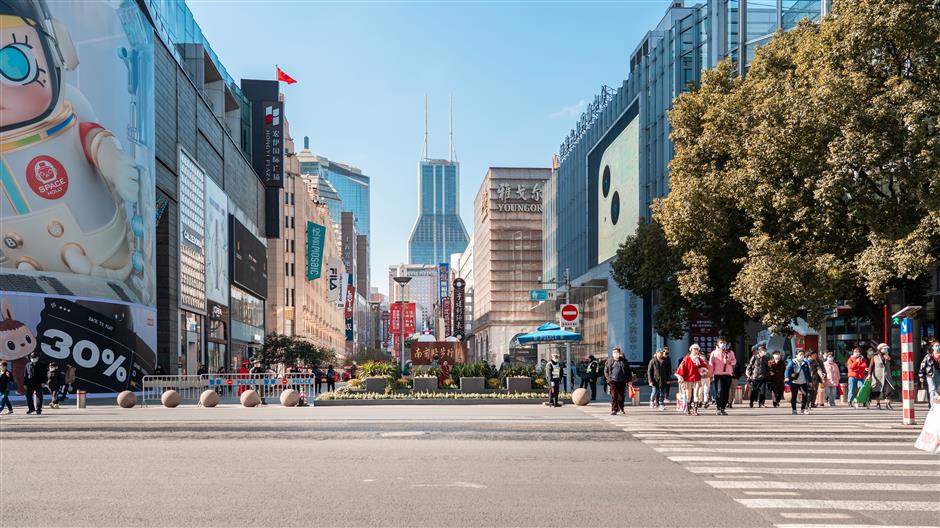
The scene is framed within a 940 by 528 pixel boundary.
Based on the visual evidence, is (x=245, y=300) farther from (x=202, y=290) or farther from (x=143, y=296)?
(x=143, y=296)

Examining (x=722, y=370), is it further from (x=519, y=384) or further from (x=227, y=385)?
(x=227, y=385)

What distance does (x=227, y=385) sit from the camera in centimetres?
3731

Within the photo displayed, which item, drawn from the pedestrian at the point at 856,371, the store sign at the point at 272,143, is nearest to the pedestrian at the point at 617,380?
the pedestrian at the point at 856,371

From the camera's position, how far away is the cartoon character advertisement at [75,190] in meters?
38.5

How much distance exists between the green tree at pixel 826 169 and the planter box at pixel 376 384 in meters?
10.4

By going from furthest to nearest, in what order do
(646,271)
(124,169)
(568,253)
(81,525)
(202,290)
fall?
(568,253), (202,290), (124,169), (646,271), (81,525)

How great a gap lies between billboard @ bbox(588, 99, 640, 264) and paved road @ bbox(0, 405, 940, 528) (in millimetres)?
42877

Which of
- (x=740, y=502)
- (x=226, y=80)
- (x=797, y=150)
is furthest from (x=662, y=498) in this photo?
(x=226, y=80)

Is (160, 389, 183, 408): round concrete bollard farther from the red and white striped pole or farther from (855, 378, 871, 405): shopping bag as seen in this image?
the red and white striped pole

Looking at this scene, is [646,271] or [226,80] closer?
[646,271]

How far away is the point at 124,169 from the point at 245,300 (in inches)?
1499

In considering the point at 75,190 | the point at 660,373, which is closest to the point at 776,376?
the point at 660,373

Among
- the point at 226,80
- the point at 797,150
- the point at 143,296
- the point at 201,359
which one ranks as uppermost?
the point at 226,80

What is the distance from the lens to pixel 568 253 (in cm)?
8650
